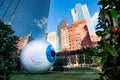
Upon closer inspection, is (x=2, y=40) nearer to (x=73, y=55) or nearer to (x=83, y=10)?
(x=73, y=55)

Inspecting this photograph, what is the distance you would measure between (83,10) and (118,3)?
153 m

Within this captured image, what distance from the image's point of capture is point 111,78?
1660 mm

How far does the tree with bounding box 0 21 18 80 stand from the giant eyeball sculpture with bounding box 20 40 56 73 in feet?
28.7

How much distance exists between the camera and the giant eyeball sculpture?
42.3ft

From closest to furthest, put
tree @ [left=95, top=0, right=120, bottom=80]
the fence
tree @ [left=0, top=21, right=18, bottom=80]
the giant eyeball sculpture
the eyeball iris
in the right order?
1. tree @ [left=95, top=0, right=120, bottom=80]
2. tree @ [left=0, top=21, right=18, bottom=80]
3. the giant eyeball sculpture
4. the eyeball iris
5. the fence

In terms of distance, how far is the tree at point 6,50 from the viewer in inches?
151

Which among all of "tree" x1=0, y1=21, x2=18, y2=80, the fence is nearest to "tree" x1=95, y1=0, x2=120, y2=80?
"tree" x1=0, y1=21, x2=18, y2=80


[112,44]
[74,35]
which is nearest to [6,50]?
[112,44]

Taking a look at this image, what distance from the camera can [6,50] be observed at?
13.1 feet

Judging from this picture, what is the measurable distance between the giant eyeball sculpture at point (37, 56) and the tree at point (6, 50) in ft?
28.7

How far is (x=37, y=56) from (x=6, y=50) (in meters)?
8.89

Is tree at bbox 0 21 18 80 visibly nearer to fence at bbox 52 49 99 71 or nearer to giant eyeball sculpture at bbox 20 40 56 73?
giant eyeball sculpture at bbox 20 40 56 73

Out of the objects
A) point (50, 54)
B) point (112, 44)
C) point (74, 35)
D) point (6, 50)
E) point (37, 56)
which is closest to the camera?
point (112, 44)

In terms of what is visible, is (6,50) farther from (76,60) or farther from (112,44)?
(76,60)
